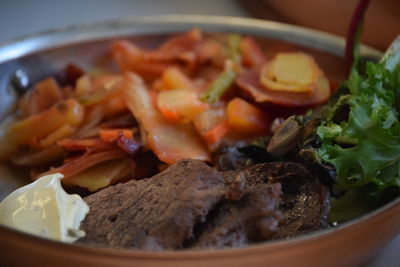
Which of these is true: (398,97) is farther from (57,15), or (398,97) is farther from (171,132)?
(57,15)

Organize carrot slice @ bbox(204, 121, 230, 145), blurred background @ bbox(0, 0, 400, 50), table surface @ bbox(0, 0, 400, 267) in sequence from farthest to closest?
table surface @ bbox(0, 0, 400, 267) → blurred background @ bbox(0, 0, 400, 50) → carrot slice @ bbox(204, 121, 230, 145)

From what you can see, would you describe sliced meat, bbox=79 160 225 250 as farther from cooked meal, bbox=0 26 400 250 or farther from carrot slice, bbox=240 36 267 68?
carrot slice, bbox=240 36 267 68

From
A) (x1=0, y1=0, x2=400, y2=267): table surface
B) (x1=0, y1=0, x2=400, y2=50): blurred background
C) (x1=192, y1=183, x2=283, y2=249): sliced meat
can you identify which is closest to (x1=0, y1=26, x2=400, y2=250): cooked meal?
(x1=192, y1=183, x2=283, y2=249): sliced meat

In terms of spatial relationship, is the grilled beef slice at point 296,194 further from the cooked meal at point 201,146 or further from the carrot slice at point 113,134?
the carrot slice at point 113,134

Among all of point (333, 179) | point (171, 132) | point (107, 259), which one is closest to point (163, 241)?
point (107, 259)

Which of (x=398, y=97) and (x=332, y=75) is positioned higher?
(x=398, y=97)

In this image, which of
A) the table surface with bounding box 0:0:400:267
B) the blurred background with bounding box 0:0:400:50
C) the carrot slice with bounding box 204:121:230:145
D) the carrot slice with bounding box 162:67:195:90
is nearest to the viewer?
the carrot slice with bounding box 204:121:230:145

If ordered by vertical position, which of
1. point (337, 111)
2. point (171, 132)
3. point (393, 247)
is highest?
point (337, 111)
